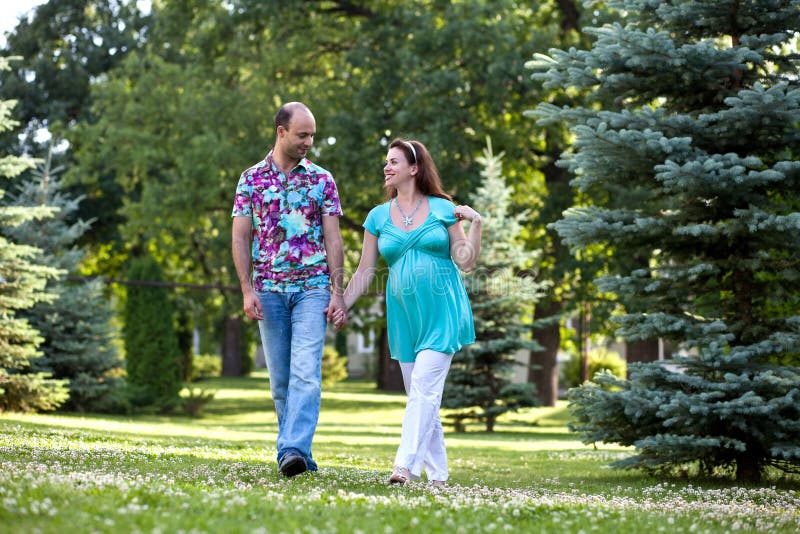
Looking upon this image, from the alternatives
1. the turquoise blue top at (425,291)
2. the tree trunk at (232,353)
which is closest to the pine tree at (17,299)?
the turquoise blue top at (425,291)

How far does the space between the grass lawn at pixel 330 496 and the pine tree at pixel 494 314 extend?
26.3 feet

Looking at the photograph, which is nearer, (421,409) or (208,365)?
(421,409)

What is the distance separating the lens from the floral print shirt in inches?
272

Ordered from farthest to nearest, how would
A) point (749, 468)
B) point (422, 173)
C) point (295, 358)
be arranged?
point (749, 468), point (422, 173), point (295, 358)

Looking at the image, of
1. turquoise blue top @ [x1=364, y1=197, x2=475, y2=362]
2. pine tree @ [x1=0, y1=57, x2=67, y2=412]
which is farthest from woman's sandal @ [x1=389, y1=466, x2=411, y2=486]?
pine tree @ [x1=0, y1=57, x2=67, y2=412]

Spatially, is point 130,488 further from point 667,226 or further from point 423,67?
point 423,67

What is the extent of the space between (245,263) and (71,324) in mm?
14110

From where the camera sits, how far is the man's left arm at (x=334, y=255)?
6988mm

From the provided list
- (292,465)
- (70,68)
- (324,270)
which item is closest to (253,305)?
(324,270)

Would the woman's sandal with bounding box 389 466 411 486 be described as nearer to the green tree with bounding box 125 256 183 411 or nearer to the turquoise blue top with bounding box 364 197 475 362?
the turquoise blue top with bounding box 364 197 475 362

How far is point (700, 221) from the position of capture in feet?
30.7

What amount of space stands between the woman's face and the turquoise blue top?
0.84 ft

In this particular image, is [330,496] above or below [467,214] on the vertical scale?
below

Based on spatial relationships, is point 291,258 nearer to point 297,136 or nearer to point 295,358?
point 295,358
